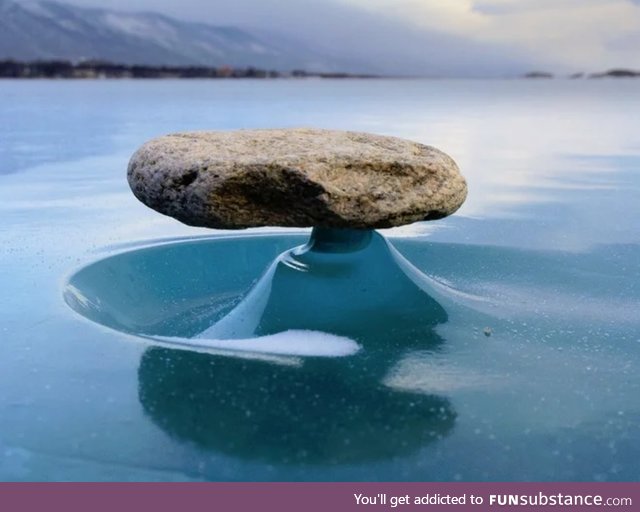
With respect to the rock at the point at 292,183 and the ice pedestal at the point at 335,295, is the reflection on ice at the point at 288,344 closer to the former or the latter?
the ice pedestal at the point at 335,295

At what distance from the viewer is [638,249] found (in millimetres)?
Result: 8625

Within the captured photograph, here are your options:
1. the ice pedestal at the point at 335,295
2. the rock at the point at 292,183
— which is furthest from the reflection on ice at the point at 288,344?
the rock at the point at 292,183

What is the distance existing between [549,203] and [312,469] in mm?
8377

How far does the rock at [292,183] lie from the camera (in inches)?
212

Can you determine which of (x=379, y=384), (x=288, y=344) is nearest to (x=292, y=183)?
(x=288, y=344)

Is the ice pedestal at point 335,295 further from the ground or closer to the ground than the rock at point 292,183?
closer to the ground

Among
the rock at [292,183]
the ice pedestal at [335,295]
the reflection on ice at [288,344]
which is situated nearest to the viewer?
the rock at [292,183]

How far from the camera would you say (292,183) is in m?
5.36

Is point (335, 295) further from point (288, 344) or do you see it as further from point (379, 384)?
point (379, 384)

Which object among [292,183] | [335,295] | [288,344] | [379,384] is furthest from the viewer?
[335,295]

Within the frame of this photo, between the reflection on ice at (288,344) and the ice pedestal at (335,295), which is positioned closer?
the reflection on ice at (288,344)

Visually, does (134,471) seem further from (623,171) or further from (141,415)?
(623,171)

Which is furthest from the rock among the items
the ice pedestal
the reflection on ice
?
the reflection on ice

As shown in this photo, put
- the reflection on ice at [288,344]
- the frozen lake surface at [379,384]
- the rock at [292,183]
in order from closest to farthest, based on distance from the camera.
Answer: the frozen lake surface at [379,384] < the rock at [292,183] < the reflection on ice at [288,344]
